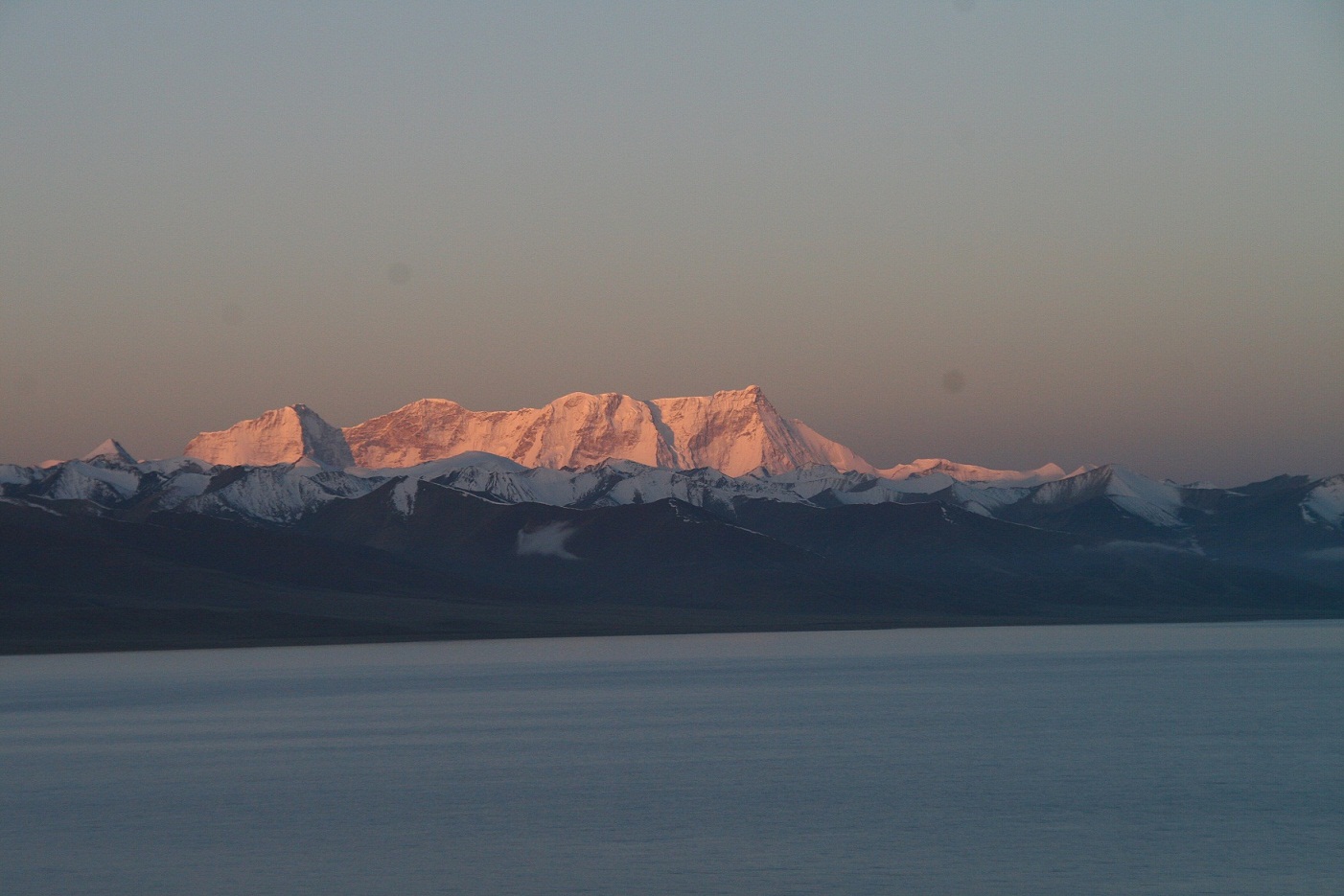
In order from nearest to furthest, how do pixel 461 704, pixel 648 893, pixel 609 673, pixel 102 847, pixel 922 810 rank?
1. pixel 648 893
2. pixel 102 847
3. pixel 922 810
4. pixel 461 704
5. pixel 609 673

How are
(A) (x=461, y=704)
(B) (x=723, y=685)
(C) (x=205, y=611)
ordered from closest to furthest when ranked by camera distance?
1. (A) (x=461, y=704)
2. (B) (x=723, y=685)
3. (C) (x=205, y=611)

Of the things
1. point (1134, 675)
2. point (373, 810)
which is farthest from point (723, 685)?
point (373, 810)

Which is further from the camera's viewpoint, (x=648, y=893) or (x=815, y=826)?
(x=815, y=826)

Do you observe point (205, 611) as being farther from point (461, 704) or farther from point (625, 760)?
point (625, 760)

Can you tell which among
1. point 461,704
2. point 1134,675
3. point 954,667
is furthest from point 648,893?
point 954,667

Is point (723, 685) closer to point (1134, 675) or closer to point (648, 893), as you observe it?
point (1134, 675)

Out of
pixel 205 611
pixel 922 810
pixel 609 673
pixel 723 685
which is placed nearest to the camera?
pixel 922 810
